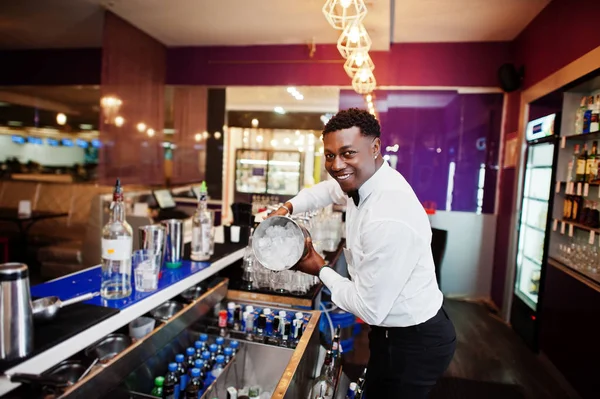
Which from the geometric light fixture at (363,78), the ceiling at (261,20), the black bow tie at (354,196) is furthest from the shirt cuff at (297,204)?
the ceiling at (261,20)

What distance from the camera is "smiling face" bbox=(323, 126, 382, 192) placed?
133cm

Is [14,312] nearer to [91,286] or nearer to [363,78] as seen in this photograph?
[91,286]

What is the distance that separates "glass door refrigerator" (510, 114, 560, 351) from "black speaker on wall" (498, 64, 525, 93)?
0.66m

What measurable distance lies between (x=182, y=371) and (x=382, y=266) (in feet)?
3.49

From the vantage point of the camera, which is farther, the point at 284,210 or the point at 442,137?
the point at 442,137

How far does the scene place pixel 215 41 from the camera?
500 cm

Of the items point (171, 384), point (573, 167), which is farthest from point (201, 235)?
point (573, 167)

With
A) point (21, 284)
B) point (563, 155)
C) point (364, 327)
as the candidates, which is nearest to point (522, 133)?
point (563, 155)

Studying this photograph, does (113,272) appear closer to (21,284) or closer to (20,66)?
(21,284)

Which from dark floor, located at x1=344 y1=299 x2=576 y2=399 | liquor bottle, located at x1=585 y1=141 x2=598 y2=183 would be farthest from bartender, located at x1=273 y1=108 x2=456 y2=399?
liquor bottle, located at x1=585 y1=141 x2=598 y2=183

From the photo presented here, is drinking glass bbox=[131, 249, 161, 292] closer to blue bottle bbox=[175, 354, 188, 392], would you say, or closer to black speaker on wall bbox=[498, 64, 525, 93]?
blue bottle bbox=[175, 354, 188, 392]

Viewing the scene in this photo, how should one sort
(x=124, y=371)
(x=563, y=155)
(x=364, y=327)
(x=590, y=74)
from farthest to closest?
(x=364, y=327), (x=563, y=155), (x=590, y=74), (x=124, y=371)

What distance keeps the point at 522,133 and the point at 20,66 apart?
279 inches

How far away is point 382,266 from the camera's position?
122 cm
